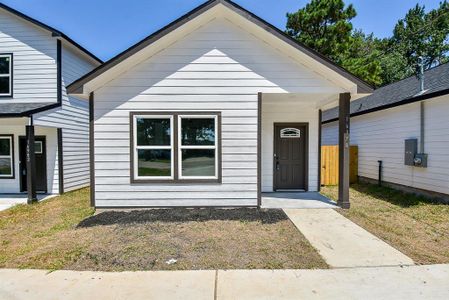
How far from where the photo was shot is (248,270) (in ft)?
13.0

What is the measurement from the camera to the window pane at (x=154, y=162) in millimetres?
7211

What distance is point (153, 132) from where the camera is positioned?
724cm

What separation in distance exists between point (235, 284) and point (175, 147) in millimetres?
4274

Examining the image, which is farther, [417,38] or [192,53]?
[417,38]

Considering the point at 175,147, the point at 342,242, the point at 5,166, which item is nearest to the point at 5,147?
the point at 5,166

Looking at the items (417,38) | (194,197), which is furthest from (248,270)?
(417,38)

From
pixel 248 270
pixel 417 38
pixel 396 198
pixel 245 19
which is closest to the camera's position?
pixel 248 270

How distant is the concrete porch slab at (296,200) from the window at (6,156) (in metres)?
9.47

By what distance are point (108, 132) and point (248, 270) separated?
5.16m

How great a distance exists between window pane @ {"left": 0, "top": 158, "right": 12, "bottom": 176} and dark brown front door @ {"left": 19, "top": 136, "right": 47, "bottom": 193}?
466 millimetres

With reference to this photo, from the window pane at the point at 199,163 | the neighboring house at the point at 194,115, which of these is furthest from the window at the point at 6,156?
the window pane at the point at 199,163

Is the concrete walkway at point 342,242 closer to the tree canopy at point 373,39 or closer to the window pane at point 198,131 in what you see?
the window pane at point 198,131

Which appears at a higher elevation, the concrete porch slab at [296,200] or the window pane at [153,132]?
the window pane at [153,132]

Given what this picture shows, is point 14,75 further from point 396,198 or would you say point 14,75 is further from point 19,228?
point 396,198
